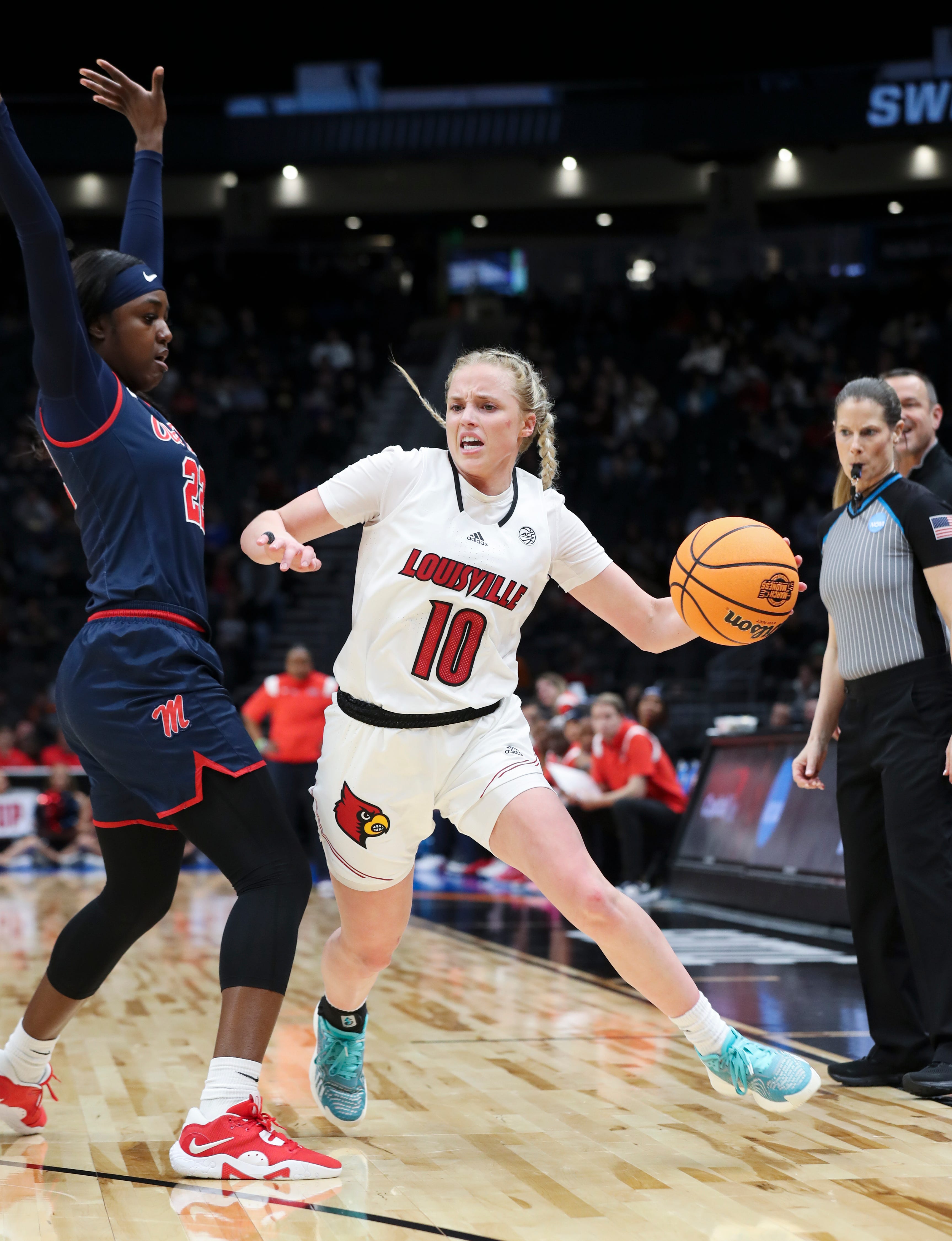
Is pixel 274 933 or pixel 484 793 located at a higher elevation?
pixel 484 793

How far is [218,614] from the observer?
62.4 feet

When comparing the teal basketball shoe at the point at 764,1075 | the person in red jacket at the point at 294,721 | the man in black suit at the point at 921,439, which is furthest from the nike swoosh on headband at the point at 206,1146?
the person in red jacket at the point at 294,721

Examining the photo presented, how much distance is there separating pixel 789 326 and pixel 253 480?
358 inches

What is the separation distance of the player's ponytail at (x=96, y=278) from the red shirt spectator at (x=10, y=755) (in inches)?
486

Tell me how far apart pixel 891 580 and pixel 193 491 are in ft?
7.38

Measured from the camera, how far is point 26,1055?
3.66m

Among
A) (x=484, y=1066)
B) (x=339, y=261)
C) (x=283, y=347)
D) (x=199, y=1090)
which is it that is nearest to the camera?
(x=199, y=1090)

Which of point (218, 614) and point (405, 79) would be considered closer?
point (218, 614)

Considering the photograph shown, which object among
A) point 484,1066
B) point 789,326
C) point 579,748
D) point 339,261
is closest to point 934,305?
point 789,326

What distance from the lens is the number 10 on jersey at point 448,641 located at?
3633mm

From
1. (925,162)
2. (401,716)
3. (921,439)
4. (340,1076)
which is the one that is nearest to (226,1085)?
(340,1076)

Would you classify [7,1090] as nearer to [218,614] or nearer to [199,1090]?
[199,1090]

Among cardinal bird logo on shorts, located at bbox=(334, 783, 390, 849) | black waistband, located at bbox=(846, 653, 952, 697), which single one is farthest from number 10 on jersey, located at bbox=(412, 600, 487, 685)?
black waistband, located at bbox=(846, 653, 952, 697)

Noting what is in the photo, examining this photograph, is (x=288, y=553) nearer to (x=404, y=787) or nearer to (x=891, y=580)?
(x=404, y=787)
